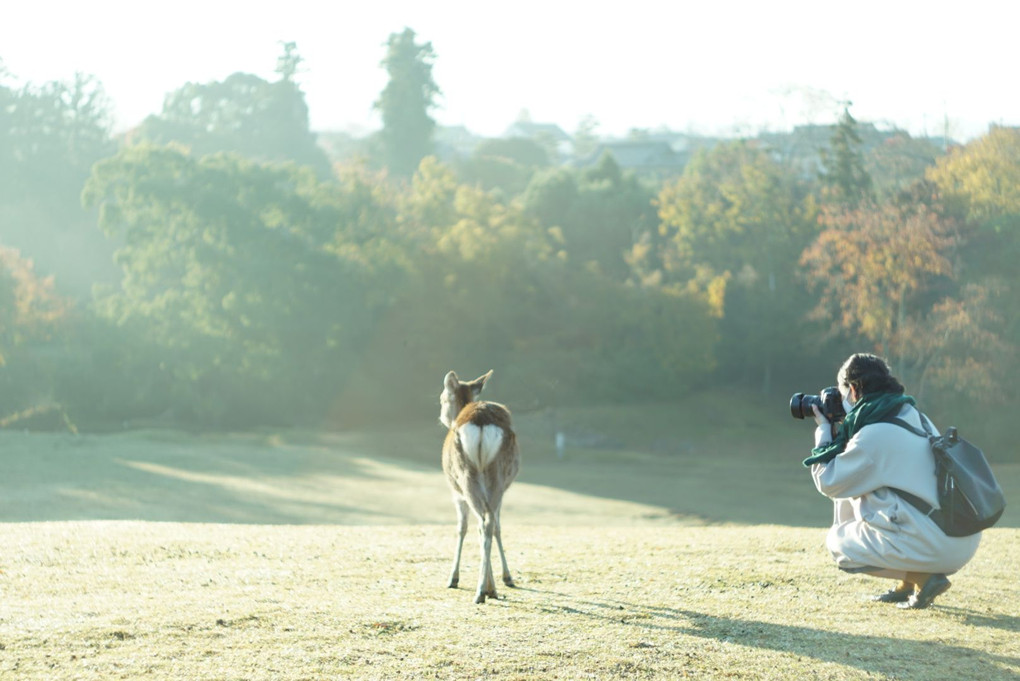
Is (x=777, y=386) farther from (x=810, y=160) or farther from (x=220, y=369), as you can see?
(x=220, y=369)

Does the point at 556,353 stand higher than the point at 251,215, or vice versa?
the point at 251,215

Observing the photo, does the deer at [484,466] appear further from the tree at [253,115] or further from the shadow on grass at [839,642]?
the tree at [253,115]

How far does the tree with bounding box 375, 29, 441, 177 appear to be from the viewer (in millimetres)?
63438

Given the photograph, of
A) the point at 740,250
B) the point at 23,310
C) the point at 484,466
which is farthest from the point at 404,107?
the point at 484,466

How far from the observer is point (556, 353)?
40.5m

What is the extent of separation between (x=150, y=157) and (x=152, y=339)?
6.14m

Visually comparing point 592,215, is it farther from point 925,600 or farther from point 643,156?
point 925,600

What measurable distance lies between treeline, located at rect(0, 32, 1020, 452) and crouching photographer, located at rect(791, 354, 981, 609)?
26.1m

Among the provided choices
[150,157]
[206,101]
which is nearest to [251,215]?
[150,157]

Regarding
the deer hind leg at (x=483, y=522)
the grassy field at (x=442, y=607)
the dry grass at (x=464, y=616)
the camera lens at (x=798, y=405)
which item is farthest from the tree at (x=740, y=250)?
the camera lens at (x=798, y=405)

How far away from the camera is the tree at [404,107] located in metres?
63.4

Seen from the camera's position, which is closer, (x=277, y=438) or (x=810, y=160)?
(x=277, y=438)

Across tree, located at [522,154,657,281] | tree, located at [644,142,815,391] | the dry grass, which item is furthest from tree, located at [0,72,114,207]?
the dry grass

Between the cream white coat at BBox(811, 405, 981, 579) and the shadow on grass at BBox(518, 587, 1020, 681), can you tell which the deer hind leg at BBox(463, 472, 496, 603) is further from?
the cream white coat at BBox(811, 405, 981, 579)
